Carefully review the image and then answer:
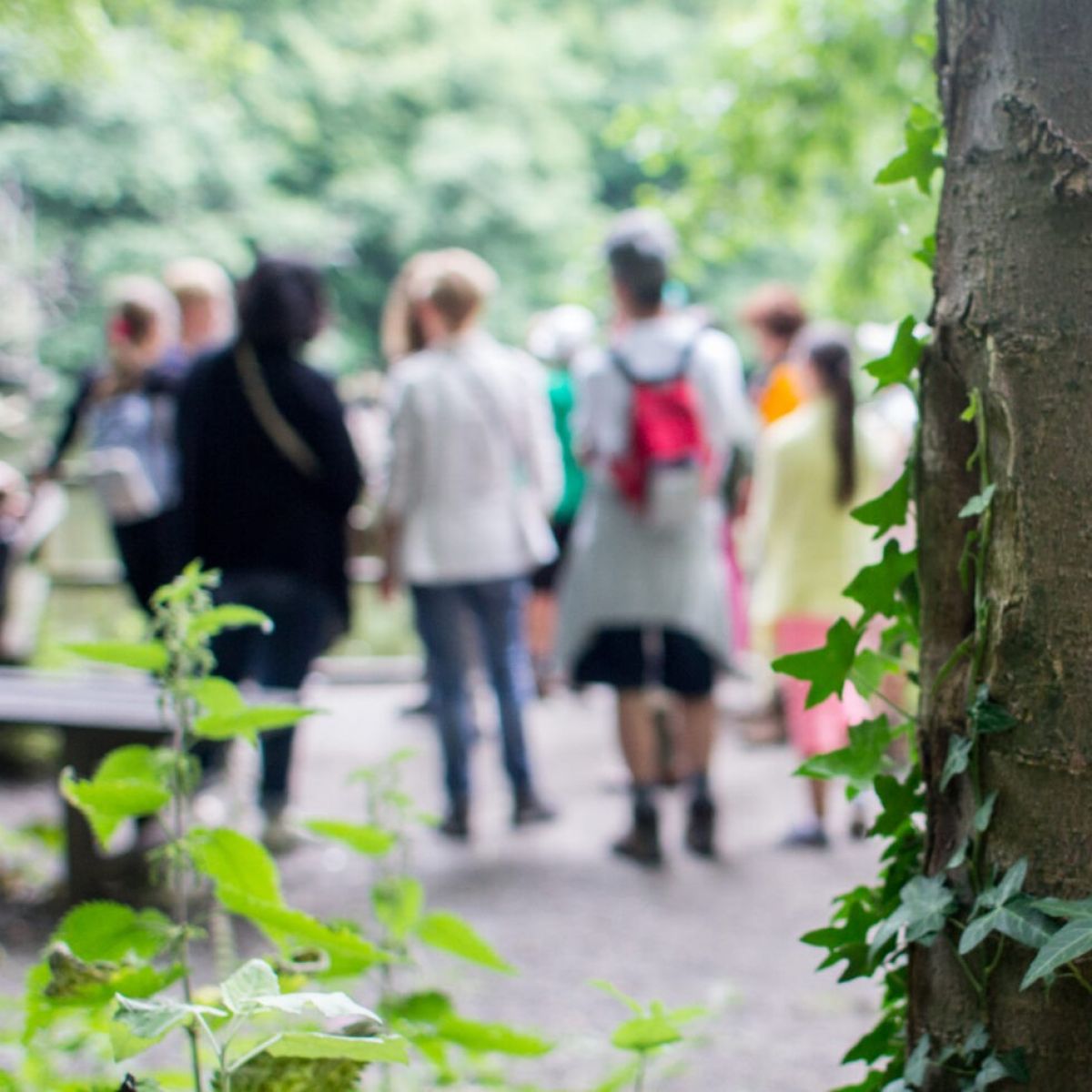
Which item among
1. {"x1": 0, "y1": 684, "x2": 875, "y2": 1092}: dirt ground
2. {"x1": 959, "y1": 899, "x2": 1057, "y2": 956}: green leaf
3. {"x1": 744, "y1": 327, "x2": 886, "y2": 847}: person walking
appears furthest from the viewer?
{"x1": 744, "y1": 327, "x2": 886, "y2": 847}: person walking

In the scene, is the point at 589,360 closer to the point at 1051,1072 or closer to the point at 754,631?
the point at 754,631

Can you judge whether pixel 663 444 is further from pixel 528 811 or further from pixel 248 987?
pixel 248 987

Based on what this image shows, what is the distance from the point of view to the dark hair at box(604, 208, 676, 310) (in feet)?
15.9

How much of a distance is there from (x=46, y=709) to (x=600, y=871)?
6.28 feet

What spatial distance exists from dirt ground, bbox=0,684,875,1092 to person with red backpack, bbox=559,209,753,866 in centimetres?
35

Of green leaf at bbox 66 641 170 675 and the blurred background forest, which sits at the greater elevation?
the blurred background forest

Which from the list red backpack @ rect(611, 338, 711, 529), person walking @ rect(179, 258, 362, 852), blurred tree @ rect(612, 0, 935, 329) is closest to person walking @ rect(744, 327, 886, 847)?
red backpack @ rect(611, 338, 711, 529)

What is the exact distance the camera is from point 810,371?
5270 mm

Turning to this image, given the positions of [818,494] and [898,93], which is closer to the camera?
[818,494]

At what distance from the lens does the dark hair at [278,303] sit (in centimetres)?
A: 484

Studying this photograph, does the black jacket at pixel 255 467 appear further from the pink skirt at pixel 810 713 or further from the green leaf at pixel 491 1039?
the green leaf at pixel 491 1039

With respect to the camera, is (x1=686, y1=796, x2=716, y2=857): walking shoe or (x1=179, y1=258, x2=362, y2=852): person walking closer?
(x1=179, y1=258, x2=362, y2=852): person walking

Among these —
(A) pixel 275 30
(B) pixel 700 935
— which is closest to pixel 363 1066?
(B) pixel 700 935

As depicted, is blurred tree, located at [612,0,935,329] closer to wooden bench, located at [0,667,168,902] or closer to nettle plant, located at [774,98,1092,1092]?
wooden bench, located at [0,667,168,902]
